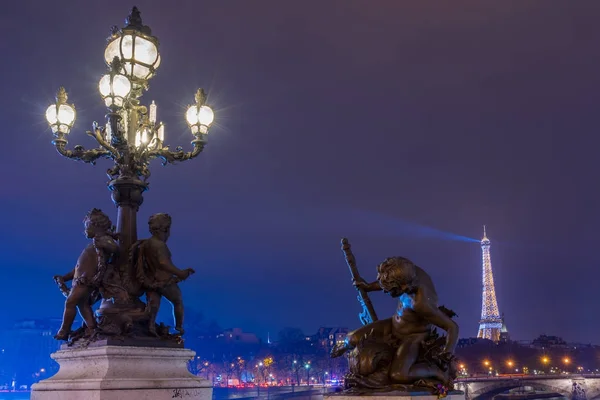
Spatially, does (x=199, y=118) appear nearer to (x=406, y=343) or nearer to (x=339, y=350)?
(x=339, y=350)

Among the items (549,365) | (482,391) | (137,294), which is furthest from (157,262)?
(549,365)

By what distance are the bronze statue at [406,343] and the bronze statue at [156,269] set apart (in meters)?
5.67

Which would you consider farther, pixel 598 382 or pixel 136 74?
pixel 598 382

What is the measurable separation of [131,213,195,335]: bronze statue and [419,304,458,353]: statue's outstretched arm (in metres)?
5.92

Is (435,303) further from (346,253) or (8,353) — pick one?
(8,353)

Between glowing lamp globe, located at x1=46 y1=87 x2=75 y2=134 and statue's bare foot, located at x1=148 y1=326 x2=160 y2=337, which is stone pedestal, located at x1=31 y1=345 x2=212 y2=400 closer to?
statue's bare foot, located at x1=148 y1=326 x2=160 y2=337

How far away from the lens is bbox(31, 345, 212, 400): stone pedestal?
1002 cm

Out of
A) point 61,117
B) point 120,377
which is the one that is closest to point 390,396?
point 120,377

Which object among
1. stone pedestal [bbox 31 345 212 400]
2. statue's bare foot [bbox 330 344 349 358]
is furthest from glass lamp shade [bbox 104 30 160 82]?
statue's bare foot [bbox 330 344 349 358]

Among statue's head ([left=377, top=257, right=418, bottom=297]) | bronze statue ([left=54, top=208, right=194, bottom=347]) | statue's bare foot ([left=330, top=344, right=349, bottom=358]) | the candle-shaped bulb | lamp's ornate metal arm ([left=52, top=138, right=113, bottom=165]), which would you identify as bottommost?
statue's bare foot ([left=330, top=344, right=349, bottom=358])

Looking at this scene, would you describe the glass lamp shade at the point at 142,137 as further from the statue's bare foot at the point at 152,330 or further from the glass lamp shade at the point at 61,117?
the statue's bare foot at the point at 152,330

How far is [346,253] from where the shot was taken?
22.7ft

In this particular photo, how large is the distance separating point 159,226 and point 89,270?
4.35 ft

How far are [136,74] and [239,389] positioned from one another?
224 feet
